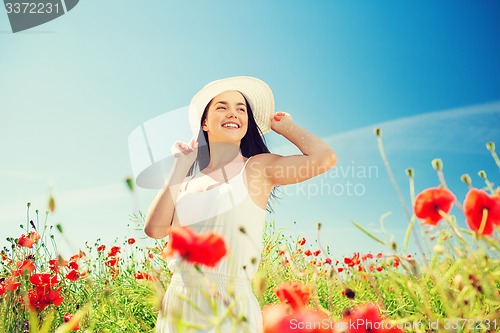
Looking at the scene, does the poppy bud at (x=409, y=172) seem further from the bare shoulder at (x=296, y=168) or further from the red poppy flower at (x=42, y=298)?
the red poppy flower at (x=42, y=298)

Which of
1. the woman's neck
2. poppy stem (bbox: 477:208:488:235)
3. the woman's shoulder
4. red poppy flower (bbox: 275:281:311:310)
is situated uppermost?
the woman's neck

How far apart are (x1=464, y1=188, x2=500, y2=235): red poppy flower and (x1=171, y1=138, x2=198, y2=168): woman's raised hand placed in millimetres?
1966

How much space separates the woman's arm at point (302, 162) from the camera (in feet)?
7.95

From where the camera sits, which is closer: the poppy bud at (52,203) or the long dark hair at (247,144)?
the poppy bud at (52,203)

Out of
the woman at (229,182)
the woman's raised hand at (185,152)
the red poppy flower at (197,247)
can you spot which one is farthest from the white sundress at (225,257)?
the red poppy flower at (197,247)

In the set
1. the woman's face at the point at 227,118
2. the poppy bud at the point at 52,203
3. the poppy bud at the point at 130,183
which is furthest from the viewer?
the woman's face at the point at 227,118

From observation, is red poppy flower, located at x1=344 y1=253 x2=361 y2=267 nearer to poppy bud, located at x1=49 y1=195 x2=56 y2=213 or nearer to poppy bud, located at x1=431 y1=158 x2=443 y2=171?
poppy bud, located at x1=431 y1=158 x2=443 y2=171

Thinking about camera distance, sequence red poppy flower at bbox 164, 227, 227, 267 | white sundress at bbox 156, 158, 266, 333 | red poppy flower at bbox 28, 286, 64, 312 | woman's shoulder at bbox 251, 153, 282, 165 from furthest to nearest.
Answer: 1. red poppy flower at bbox 28, 286, 64, 312
2. woman's shoulder at bbox 251, 153, 282, 165
3. white sundress at bbox 156, 158, 266, 333
4. red poppy flower at bbox 164, 227, 227, 267

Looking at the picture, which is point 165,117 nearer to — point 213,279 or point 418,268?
point 213,279

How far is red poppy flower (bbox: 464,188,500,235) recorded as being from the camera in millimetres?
1164

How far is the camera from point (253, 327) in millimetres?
2098

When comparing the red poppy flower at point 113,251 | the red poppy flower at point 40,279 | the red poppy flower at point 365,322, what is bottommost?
the red poppy flower at point 365,322

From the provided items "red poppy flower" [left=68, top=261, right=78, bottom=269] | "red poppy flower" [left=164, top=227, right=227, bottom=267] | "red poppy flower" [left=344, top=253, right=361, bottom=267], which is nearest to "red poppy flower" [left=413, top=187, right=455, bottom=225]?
"red poppy flower" [left=164, top=227, right=227, bottom=267]

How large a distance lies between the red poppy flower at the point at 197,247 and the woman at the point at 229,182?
903 mm
